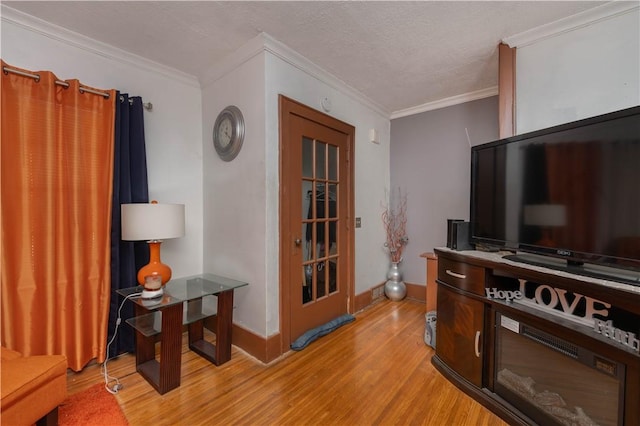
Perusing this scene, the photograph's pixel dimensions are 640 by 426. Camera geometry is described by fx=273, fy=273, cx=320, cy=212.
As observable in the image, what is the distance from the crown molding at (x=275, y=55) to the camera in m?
2.07

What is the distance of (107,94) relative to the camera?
205 centimetres

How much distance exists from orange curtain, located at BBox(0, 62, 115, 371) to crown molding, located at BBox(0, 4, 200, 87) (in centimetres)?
35

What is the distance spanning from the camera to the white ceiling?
1730mm

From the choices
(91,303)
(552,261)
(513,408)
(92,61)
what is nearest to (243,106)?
(92,61)

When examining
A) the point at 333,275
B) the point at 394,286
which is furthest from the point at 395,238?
the point at 333,275

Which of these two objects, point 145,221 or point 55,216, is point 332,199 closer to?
point 145,221

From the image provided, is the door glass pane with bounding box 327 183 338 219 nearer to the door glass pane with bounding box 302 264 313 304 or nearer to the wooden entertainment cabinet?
the door glass pane with bounding box 302 264 313 304

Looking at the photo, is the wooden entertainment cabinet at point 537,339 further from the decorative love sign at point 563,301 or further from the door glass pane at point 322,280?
the door glass pane at point 322,280

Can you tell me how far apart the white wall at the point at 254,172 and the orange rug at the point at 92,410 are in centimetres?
92

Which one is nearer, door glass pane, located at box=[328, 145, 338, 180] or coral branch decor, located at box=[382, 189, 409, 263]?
door glass pane, located at box=[328, 145, 338, 180]

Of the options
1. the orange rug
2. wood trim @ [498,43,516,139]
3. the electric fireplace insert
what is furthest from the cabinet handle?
the orange rug

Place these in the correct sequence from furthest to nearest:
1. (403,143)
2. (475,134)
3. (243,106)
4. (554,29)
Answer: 1. (403,143)
2. (475,134)
3. (243,106)
4. (554,29)

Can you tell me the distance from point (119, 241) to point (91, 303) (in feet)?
1.54

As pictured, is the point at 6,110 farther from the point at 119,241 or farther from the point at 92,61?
the point at 119,241
